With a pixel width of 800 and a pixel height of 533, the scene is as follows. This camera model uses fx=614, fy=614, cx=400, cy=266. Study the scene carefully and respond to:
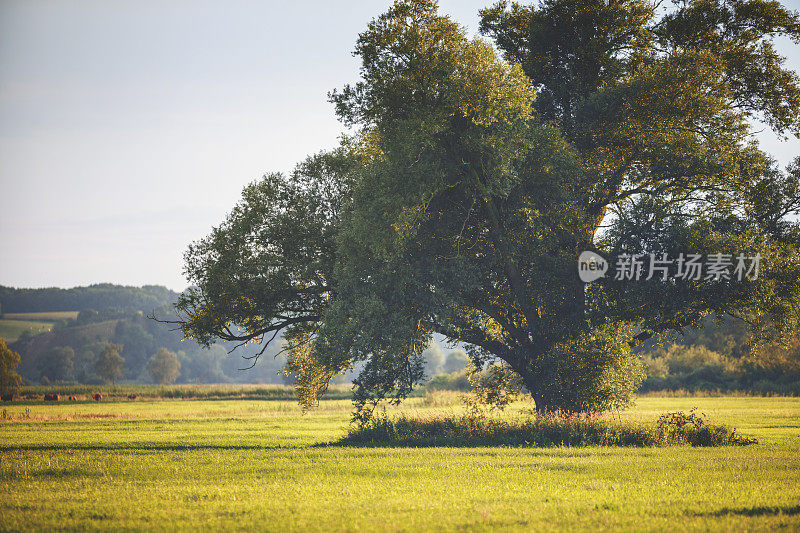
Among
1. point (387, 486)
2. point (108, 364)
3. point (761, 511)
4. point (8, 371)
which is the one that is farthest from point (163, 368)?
point (761, 511)

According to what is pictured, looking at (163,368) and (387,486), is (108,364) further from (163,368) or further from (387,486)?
(387,486)

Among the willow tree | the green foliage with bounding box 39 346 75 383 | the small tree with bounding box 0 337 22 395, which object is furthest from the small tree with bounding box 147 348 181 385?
the willow tree

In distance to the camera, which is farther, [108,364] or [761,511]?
[108,364]

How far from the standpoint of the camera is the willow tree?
23.3 meters

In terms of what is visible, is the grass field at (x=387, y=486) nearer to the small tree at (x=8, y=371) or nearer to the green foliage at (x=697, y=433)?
the green foliage at (x=697, y=433)

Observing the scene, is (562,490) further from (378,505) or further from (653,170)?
(653,170)

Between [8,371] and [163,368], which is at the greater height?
[8,371]

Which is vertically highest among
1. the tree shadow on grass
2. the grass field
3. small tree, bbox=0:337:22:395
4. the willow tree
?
the willow tree

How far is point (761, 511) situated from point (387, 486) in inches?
306

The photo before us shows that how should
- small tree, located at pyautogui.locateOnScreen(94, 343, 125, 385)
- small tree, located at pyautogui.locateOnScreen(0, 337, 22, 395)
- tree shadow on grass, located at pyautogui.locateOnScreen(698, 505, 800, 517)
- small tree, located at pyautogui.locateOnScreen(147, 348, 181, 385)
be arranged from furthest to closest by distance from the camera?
small tree, located at pyautogui.locateOnScreen(147, 348, 181, 385) < small tree, located at pyautogui.locateOnScreen(94, 343, 125, 385) < small tree, located at pyautogui.locateOnScreen(0, 337, 22, 395) < tree shadow on grass, located at pyautogui.locateOnScreen(698, 505, 800, 517)

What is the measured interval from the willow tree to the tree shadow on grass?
1140cm

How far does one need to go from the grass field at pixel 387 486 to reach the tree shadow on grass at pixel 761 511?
2 cm

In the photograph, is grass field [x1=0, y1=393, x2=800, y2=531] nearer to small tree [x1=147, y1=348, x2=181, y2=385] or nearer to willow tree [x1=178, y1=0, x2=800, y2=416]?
willow tree [x1=178, y1=0, x2=800, y2=416]

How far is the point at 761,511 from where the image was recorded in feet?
38.2
